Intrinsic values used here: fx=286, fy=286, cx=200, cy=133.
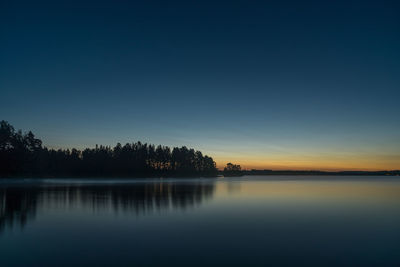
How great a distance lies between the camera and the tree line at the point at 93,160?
9844 cm

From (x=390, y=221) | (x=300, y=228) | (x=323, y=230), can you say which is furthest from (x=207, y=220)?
(x=390, y=221)

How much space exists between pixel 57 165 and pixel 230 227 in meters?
147

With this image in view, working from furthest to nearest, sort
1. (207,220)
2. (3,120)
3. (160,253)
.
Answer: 1. (3,120)
2. (207,220)
3. (160,253)

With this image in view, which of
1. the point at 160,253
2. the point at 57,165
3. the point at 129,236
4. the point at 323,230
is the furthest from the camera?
the point at 57,165

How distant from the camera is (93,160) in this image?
490ft

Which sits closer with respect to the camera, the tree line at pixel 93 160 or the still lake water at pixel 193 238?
the still lake water at pixel 193 238

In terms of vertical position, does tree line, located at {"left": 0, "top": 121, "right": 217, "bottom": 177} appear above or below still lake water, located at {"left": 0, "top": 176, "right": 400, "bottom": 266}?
above

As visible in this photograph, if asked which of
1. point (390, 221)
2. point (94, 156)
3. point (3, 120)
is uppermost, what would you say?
point (3, 120)

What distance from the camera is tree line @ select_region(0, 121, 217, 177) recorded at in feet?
323

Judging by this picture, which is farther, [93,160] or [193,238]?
[93,160]

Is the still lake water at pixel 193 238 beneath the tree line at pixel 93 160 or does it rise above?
beneath

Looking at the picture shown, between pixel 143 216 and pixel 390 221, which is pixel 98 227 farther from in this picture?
pixel 390 221

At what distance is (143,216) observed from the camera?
25.8 meters

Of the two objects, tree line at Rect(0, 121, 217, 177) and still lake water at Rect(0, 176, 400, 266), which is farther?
tree line at Rect(0, 121, 217, 177)
